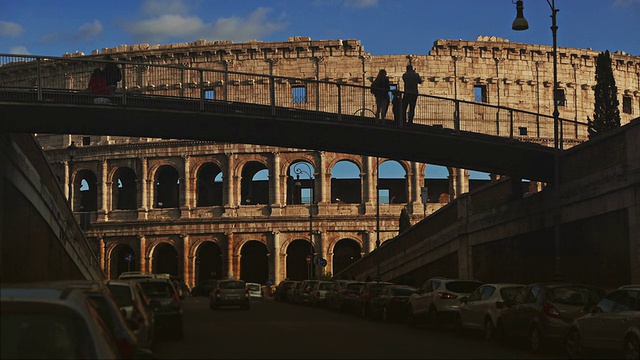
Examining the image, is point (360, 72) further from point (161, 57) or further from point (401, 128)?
point (401, 128)

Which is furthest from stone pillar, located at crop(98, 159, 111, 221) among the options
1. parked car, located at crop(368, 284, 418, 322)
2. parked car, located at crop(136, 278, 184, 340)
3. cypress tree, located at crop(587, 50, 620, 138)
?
parked car, located at crop(136, 278, 184, 340)

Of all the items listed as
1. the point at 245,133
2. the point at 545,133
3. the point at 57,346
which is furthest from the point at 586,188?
the point at 545,133

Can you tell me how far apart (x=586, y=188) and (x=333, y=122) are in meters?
8.36

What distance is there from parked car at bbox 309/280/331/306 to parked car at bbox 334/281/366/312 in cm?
587

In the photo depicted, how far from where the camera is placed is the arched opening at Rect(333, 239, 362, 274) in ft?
268

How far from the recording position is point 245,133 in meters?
32.6

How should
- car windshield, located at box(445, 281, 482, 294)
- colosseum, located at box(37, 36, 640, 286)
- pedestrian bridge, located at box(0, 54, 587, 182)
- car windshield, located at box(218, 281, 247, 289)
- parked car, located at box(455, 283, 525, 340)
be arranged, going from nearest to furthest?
parked car, located at box(455, 283, 525, 340) < car windshield, located at box(445, 281, 482, 294) < pedestrian bridge, located at box(0, 54, 587, 182) < car windshield, located at box(218, 281, 247, 289) < colosseum, located at box(37, 36, 640, 286)

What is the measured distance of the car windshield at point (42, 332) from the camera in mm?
5820

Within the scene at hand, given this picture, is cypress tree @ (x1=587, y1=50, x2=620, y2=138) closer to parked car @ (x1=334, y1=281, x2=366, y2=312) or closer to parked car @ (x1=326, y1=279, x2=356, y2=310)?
parked car @ (x1=326, y1=279, x2=356, y2=310)

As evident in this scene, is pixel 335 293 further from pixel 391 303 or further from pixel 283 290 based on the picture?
pixel 283 290

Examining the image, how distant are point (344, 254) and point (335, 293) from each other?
40.1m

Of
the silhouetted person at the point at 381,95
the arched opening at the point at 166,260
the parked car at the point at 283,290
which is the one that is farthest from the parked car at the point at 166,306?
the arched opening at the point at 166,260

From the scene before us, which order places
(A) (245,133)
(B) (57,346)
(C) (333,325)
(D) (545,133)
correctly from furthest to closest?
Answer: (D) (545,133), (A) (245,133), (C) (333,325), (B) (57,346)

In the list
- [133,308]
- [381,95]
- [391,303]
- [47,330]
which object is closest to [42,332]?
[47,330]
